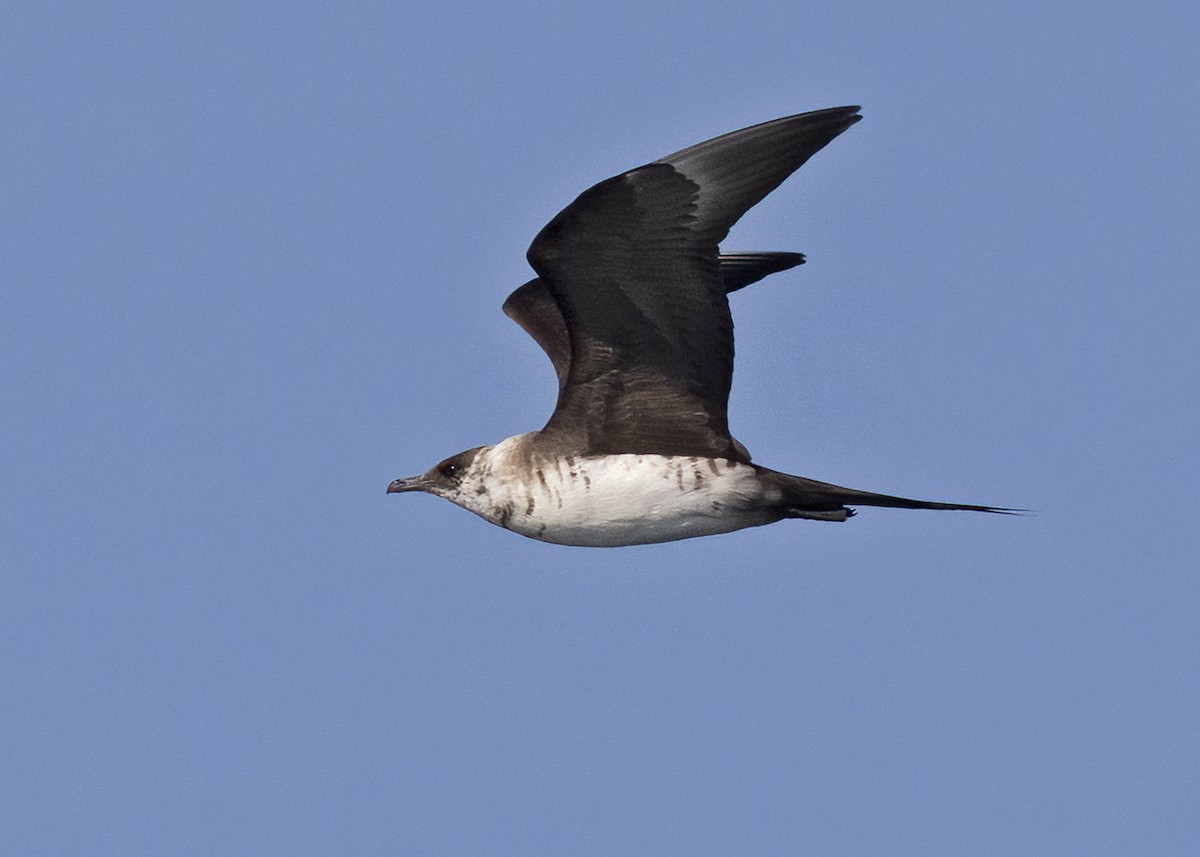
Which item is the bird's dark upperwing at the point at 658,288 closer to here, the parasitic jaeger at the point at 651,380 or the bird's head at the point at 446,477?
the parasitic jaeger at the point at 651,380

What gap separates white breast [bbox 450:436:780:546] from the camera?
13.0 metres

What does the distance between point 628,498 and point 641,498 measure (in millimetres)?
72

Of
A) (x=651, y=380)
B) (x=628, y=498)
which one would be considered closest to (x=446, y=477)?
(x=628, y=498)

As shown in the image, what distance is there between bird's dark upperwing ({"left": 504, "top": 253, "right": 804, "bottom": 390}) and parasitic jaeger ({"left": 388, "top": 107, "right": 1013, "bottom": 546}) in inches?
41.9

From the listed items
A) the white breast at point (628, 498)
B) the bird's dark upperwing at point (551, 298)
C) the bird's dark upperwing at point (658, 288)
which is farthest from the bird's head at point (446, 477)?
the bird's dark upperwing at point (551, 298)

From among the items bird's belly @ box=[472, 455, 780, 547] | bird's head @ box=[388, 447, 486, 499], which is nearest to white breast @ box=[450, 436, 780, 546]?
bird's belly @ box=[472, 455, 780, 547]

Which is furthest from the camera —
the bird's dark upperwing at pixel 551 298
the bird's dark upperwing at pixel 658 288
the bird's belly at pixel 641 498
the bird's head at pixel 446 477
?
the bird's dark upperwing at pixel 551 298

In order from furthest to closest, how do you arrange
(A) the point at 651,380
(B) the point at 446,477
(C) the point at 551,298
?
(C) the point at 551,298 → (B) the point at 446,477 → (A) the point at 651,380

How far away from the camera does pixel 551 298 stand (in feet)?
47.4

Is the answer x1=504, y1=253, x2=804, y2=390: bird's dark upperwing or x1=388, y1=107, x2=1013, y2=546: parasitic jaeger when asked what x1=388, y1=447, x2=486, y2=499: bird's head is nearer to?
x1=388, y1=107, x2=1013, y2=546: parasitic jaeger

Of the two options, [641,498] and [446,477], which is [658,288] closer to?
[641,498]

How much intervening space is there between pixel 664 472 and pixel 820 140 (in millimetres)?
2110

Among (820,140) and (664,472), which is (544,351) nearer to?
(664,472)

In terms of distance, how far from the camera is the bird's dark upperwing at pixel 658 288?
12.0m
